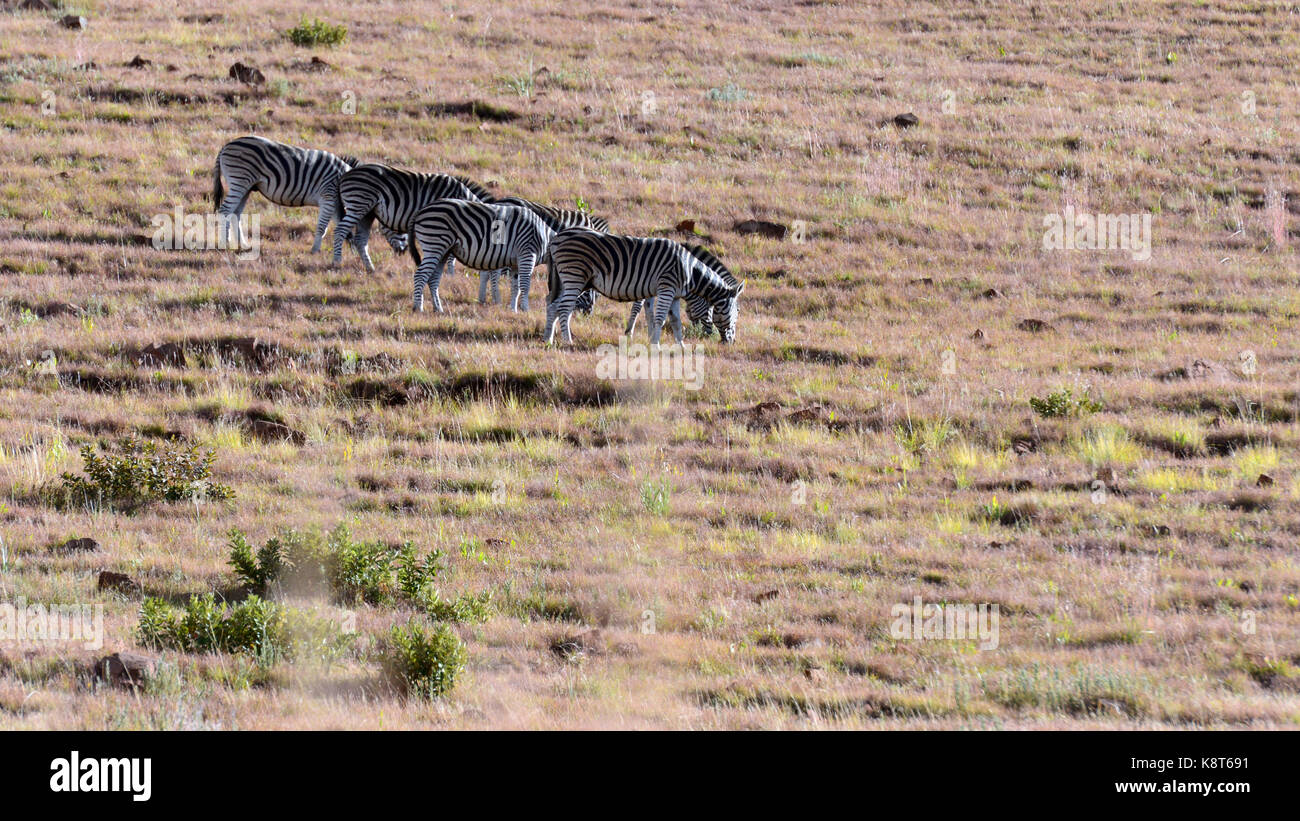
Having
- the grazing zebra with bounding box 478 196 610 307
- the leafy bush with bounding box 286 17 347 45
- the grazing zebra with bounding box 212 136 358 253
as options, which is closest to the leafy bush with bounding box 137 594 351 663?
the grazing zebra with bounding box 478 196 610 307

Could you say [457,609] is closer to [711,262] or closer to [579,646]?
[579,646]

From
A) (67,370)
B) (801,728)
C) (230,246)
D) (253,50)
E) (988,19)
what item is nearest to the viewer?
(801,728)

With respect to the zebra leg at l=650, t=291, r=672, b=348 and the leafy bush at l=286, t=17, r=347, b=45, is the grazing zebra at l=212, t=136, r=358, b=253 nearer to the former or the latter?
the zebra leg at l=650, t=291, r=672, b=348

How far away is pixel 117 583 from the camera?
10055 mm

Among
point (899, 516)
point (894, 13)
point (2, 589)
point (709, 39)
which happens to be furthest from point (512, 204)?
point (894, 13)

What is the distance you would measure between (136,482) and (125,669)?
4.78 metres

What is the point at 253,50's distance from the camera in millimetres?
32969

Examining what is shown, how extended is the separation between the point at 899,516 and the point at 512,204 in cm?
973

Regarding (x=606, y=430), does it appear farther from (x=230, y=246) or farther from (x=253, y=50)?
(x=253, y=50)

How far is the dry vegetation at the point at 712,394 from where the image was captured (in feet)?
28.5

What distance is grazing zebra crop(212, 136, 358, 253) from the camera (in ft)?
71.3

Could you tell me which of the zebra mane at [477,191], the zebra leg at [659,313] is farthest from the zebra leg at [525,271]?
the zebra mane at [477,191]

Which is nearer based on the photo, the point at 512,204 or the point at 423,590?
the point at 423,590

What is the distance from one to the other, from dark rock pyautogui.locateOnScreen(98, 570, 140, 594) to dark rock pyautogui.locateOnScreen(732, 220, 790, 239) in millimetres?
15172
